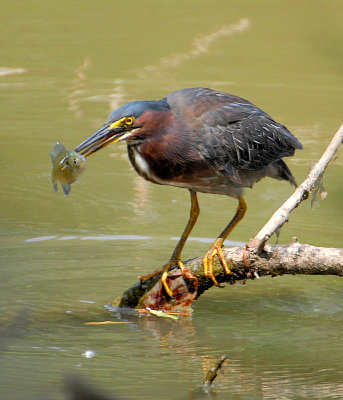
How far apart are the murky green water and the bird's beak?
3.71ft

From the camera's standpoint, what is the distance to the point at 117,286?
6191mm

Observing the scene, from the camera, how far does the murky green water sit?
462cm

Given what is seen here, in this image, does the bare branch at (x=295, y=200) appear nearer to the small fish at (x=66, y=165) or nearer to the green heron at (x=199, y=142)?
the green heron at (x=199, y=142)

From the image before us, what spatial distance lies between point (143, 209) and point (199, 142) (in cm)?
306

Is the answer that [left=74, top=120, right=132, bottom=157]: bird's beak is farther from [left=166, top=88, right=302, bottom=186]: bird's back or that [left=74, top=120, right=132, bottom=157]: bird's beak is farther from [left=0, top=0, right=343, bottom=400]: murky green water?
[left=0, top=0, right=343, bottom=400]: murky green water

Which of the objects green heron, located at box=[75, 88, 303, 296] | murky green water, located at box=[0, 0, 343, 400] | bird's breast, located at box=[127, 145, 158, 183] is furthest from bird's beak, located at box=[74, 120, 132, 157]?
murky green water, located at box=[0, 0, 343, 400]

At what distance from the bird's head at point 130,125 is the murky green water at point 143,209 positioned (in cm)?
117

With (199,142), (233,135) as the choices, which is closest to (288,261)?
(199,142)

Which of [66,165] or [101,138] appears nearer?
[66,165]

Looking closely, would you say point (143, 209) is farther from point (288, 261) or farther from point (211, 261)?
point (288, 261)

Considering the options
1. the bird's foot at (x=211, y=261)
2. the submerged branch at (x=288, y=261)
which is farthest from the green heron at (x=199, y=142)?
the submerged branch at (x=288, y=261)

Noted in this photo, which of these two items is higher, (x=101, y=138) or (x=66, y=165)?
(x=101, y=138)

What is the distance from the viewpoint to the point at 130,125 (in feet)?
16.9

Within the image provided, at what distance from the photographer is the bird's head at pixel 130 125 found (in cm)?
501
